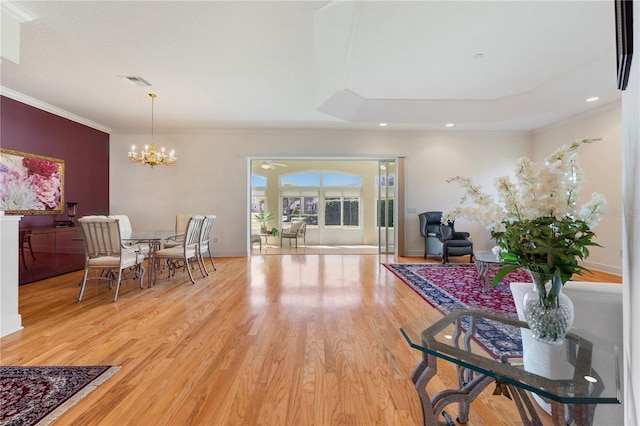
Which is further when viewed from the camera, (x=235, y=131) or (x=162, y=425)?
(x=235, y=131)

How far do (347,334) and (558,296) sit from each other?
173 cm

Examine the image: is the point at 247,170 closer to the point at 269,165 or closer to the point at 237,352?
the point at 269,165

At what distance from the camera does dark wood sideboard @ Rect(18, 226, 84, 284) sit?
162 inches

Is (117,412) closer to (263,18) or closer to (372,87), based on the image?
(263,18)

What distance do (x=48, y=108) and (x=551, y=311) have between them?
22.9 feet

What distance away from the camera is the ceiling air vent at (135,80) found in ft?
12.9

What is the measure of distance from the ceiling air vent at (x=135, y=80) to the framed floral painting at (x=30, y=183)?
6.97 feet

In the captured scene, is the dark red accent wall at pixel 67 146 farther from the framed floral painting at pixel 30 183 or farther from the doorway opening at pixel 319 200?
the doorway opening at pixel 319 200

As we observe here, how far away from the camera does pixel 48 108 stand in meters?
4.96

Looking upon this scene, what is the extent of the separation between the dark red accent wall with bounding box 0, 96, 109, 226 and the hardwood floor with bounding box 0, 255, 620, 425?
2109 mm

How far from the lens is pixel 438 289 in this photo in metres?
3.87

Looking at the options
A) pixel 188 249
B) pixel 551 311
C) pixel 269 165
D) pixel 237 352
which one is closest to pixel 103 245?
pixel 188 249

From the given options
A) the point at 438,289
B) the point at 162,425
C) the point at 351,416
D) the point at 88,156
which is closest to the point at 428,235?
the point at 438,289

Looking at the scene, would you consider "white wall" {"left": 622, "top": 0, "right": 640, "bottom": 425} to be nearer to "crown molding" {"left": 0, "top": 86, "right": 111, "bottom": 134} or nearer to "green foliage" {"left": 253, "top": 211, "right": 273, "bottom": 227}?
"crown molding" {"left": 0, "top": 86, "right": 111, "bottom": 134}
